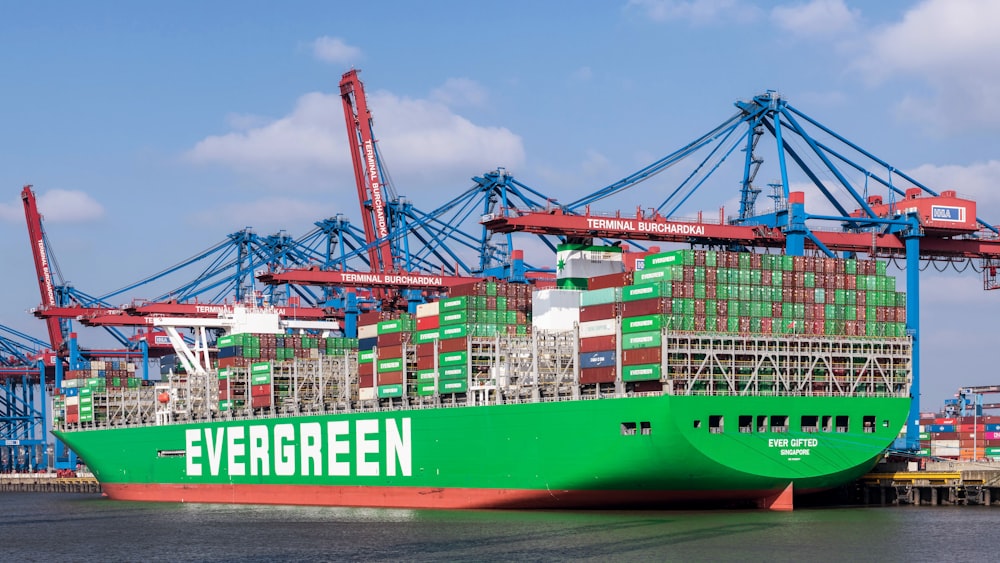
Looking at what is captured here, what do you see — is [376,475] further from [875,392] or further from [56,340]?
[56,340]

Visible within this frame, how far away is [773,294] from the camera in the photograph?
50625mm

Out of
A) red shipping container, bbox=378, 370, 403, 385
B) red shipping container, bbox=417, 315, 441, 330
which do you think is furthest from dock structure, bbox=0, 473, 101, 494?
red shipping container, bbox=417, 315, 441, 330

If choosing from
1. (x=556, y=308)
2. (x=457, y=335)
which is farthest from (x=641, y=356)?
(x=457, y=335)

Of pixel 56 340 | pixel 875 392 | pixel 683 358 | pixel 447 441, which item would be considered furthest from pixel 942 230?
pixel 56 340

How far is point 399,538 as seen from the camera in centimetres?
4453

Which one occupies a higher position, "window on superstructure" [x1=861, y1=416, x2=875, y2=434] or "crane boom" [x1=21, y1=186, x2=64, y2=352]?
"crane boom" [x1=21, y1=186, x2=64, y2=352]

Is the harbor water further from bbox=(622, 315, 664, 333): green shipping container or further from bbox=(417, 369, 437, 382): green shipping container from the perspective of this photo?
bbox=(622, 315, 664, 333): green shipping container

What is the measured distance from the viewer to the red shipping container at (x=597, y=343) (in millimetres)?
50531

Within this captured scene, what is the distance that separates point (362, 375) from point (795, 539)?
26539mm

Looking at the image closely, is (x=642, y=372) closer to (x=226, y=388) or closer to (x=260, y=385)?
(x=260, y=385)

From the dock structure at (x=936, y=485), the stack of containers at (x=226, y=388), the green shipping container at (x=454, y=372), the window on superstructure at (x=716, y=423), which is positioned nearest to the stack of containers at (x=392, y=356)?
the green shipping container at (x=454, y=372)

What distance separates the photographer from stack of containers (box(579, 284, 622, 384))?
1986 inches

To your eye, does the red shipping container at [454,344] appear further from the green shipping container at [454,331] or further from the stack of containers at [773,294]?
the stack of containers at [773,294]

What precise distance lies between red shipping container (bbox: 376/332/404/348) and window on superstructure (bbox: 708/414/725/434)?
16.6 m
